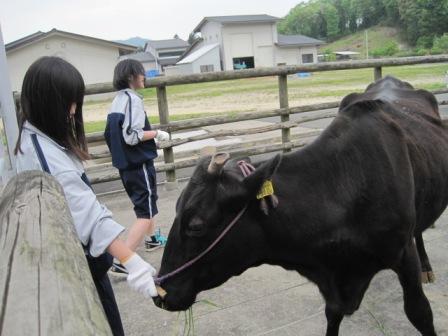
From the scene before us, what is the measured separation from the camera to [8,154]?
3.20 m

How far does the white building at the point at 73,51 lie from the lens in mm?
36406

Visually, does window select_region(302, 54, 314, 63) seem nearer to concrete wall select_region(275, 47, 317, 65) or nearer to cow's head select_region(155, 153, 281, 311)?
concrete wall select_region(275, 47, 317, 65)

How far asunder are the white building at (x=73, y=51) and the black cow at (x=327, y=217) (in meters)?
35.9

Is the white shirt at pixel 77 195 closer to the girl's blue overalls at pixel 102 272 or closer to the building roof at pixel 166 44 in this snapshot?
the girl's blue overalls at pixel 102 272

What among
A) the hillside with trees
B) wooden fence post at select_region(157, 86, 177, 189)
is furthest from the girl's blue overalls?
the hillside with trees

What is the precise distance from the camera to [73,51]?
37719mm

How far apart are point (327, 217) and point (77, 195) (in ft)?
4.14

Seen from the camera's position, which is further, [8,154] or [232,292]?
[232,292]

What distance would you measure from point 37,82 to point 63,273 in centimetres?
117

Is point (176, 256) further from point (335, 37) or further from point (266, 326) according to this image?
point (335, 37)

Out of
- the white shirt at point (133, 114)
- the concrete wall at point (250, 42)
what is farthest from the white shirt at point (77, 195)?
the concrete wall at point (250, 42)

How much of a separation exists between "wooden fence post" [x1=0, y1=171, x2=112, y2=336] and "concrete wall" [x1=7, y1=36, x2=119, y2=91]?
120 feet

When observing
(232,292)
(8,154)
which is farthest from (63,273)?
(232,292)

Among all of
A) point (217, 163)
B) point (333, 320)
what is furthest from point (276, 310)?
point (217, 163)
